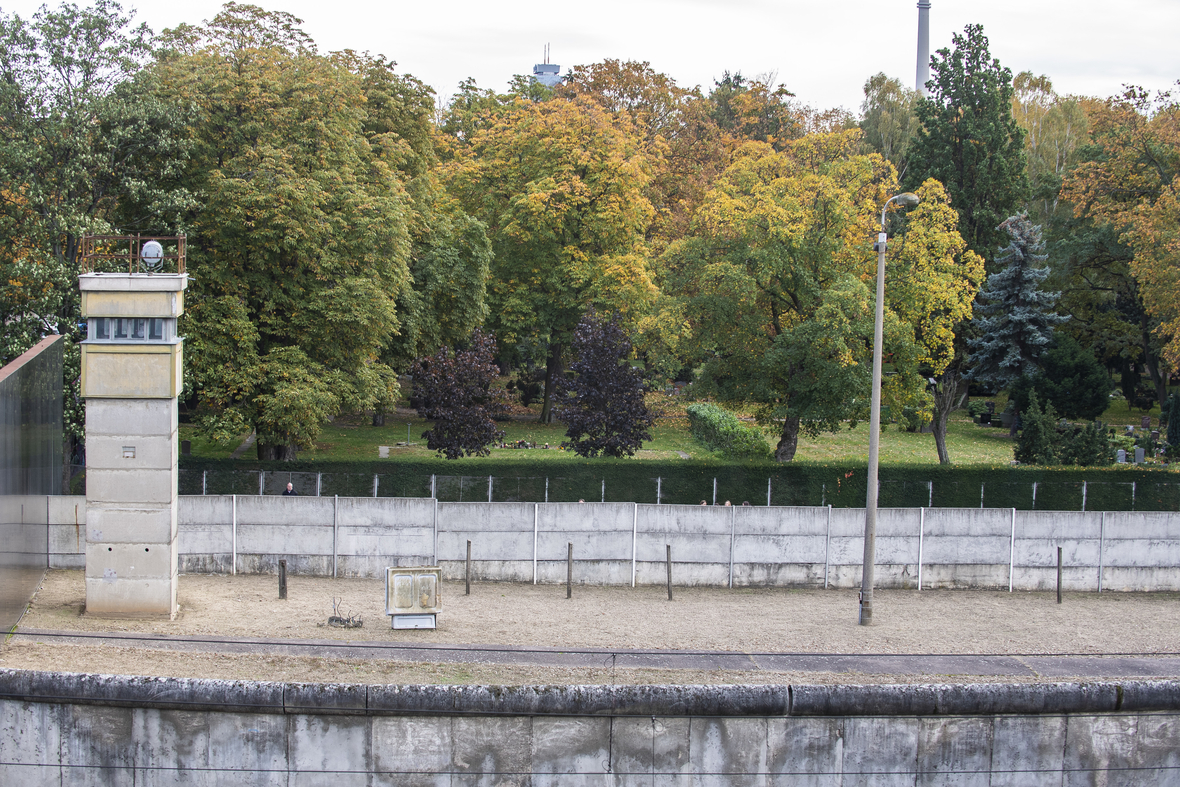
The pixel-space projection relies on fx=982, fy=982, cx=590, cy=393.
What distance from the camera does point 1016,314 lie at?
1849 inches

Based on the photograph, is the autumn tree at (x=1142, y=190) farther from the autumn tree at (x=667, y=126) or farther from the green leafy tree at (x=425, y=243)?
the green leafy tree at (x=425, y=243)

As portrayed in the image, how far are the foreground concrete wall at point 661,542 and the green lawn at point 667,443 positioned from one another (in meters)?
12.8

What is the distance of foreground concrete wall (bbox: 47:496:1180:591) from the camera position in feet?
72.0

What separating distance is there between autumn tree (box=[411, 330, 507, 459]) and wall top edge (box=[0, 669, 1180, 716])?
67.3ft

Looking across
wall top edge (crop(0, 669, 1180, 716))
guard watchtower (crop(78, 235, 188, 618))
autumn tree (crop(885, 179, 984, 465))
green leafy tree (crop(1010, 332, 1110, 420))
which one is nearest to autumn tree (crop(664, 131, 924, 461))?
autumn tree (crop(885, 179, 984, 465))

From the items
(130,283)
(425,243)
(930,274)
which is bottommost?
(130,283)

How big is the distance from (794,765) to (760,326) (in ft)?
74.9

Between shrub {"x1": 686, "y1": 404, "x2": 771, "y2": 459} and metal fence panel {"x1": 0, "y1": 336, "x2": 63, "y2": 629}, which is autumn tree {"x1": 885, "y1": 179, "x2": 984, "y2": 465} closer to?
shrub {"x1": 686, "y1": 404, "x2": 771, "y2": 459}

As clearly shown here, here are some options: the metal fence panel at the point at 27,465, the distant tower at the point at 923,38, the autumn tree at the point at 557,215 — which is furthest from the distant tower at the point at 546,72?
the metal fence panel at the point at 27,465

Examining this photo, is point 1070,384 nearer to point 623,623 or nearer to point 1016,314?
point 1016,314

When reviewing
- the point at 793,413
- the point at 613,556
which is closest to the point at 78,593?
the point at 613,556

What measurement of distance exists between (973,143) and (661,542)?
111 feet

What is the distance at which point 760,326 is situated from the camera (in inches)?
1328

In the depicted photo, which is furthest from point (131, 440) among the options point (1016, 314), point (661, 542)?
point (1016, 314)
